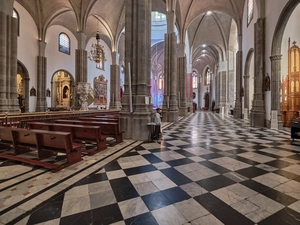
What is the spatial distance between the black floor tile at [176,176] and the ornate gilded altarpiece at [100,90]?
21089 millimetres

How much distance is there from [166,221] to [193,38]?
26.3 metres

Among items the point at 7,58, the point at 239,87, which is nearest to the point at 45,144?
the point at 7,58

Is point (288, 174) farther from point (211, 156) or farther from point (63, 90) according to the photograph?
point (63, 90)

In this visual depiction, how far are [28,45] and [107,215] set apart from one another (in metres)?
18.4

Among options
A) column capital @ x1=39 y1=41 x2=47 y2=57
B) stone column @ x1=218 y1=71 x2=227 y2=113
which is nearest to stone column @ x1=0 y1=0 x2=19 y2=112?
column capital @ x1=39 y1=41 x2=47 y2=57

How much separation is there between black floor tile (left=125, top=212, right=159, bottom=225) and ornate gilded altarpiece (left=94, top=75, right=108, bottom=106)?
870 inches

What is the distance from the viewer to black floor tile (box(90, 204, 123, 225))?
1.72 metres

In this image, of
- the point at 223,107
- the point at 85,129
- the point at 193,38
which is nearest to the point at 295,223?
the point at 85,129

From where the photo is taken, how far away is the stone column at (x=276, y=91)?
8695mm

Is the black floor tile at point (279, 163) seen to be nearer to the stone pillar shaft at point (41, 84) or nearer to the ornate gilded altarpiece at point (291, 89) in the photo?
the ornate gilded altarpiece at point (291, 89)

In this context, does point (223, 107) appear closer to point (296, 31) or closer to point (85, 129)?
point (296, 31)

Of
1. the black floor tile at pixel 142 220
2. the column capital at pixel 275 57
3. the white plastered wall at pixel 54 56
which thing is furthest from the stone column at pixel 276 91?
the white plastered wall at pixel 54 56

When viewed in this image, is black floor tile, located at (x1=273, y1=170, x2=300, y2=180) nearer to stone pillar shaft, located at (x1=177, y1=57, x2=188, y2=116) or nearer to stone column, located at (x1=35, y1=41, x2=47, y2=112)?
stone pillar shaft, located at (x1=177, y1=57, x2=188, y2=116)

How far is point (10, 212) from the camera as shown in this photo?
1858mm
